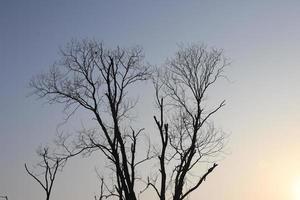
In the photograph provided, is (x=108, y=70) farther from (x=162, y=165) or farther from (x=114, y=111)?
A: (x=162, y=165)

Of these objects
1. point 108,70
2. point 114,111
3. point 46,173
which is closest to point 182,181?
point 114,111

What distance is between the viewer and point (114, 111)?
20672 mm

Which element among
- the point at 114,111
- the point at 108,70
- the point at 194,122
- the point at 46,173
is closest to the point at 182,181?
the point at 194,122

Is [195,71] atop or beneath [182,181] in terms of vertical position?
atop

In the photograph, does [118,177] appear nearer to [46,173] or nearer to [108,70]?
[108,70]

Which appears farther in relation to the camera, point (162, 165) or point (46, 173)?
point (46, 173)

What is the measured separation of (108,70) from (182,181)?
19.0ft

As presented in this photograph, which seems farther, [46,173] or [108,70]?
[46,173]

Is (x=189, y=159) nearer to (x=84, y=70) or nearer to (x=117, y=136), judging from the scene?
(x=117, y=136)

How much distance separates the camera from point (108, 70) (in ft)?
67.5

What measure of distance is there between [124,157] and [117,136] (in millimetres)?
953

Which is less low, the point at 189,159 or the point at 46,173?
the point at 46,173

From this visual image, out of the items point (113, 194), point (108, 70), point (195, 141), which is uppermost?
point (108, 70)

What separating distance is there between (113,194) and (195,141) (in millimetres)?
4385
